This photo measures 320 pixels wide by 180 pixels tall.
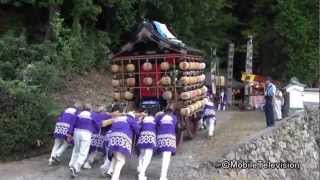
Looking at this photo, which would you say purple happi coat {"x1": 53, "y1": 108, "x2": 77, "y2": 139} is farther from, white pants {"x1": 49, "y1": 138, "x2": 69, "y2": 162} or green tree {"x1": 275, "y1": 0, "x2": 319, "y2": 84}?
green tree {"x1": 275, "y1": 0, "x2": 319, "y2": 84}

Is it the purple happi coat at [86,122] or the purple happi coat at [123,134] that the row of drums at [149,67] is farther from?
the purple happi coat at [123,134]

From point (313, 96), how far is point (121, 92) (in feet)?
49.3

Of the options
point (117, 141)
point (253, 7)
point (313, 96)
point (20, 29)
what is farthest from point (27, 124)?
point (253, 7)

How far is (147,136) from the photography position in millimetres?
12508

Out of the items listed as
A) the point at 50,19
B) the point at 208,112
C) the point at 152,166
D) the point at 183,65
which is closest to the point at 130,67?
the point at 183,65

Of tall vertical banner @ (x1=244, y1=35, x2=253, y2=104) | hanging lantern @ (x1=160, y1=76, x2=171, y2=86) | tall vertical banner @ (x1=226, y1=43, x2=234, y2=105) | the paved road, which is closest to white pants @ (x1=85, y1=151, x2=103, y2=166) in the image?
the paved road

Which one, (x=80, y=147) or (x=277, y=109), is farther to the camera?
(x=277, y=109)

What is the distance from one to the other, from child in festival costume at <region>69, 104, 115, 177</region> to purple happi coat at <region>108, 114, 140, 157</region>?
1.04 meters

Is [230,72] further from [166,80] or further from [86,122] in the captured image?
[86,122]

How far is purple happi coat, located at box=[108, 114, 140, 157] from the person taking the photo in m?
12.2

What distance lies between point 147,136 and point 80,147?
5.99ft

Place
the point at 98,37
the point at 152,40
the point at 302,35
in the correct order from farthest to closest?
the point at 302,35 → the point at 98,37 → the point at 152,40

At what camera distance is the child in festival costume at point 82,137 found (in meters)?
Answer: 13.1

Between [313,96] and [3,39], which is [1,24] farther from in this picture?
[313,96]
